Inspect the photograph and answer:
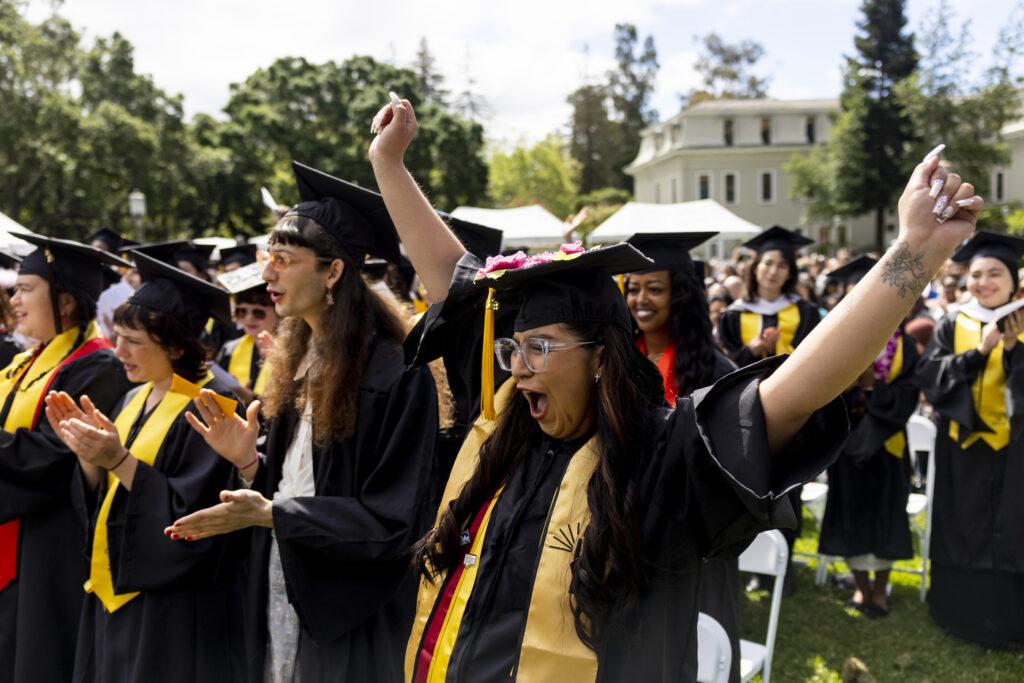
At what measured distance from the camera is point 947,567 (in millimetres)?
5379

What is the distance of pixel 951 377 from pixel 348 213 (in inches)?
159

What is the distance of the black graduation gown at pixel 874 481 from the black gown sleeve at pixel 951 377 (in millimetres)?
190

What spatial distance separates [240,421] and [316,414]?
0.26m

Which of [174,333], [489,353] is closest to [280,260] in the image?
[174,333]

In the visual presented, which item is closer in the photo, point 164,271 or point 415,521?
point 415,521

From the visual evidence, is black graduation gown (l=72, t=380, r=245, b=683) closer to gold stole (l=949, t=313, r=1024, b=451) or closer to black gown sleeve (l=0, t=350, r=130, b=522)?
black gown sleeve (l=0, t=350, r=130, b=522)

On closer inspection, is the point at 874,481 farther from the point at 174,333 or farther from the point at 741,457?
the point at 741,457

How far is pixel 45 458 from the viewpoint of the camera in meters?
3.59

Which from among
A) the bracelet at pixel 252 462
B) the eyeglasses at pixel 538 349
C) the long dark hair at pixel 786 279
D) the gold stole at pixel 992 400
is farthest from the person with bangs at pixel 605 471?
the long dark hair at pixel 786 279

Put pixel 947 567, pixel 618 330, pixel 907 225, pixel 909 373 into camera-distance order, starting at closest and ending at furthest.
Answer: pixel 907 225
pixel 618 330
pixel 947 567
pixel 909 373

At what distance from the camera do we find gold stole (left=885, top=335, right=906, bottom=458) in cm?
582

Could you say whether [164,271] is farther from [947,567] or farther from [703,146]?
[703,146]

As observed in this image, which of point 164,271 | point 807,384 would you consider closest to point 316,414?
point 164,271

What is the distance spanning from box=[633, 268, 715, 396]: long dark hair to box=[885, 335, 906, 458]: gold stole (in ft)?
8.13
